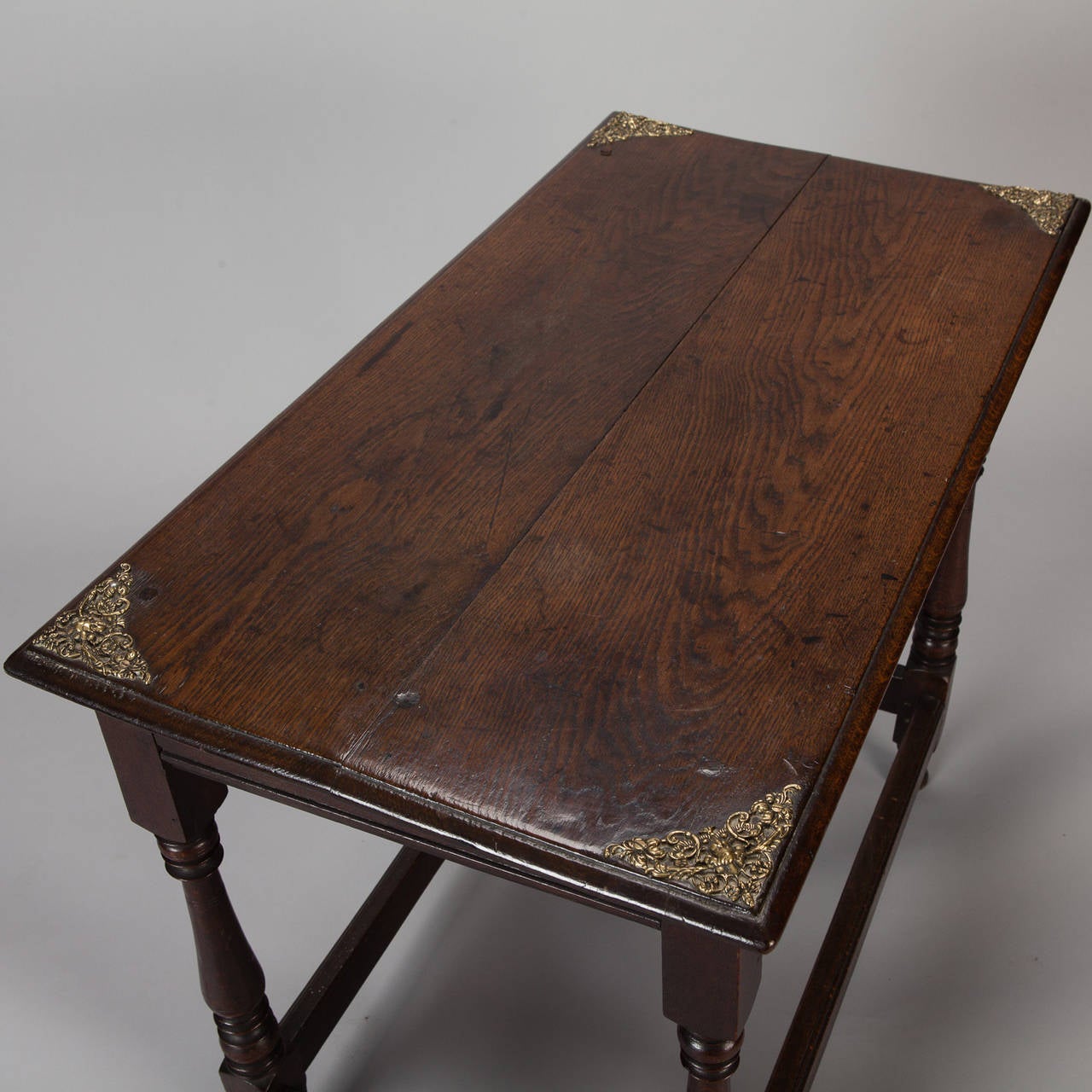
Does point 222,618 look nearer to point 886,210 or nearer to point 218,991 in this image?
point 218,991

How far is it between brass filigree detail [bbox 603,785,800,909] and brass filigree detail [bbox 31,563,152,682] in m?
0.62

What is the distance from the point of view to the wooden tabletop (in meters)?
1.65

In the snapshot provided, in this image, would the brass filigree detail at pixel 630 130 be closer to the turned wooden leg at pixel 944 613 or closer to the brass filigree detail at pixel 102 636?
the turned wooden leg at pixel 944 613

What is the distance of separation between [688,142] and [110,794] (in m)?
1.63

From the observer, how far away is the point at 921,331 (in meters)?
2.31

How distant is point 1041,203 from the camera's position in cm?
263

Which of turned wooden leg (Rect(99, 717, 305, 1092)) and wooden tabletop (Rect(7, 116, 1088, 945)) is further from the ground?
wooden tabletop (Rect(7, 116, 1088, 945))

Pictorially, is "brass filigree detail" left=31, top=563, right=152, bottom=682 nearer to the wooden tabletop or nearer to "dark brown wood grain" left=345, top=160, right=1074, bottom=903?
the wooden tabletop

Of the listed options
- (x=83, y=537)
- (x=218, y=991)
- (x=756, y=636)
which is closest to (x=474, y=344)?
(x=756, y=636)

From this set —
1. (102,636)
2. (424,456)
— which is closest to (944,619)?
(424,456)

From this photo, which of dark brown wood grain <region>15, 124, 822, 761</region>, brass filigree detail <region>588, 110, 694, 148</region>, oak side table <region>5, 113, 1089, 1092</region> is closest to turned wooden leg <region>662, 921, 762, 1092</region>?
oak side table <region>5, 113, 1089, 1092</region>

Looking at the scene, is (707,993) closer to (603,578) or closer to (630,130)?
(603,578)

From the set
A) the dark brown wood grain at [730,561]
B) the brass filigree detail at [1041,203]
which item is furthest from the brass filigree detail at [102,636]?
the brass filigree detail at [1041,203]

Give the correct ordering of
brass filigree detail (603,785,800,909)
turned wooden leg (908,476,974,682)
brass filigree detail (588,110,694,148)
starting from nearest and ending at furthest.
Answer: brass filigree detail (603,785,800,909) < turned wooden leg (908,476,974,682) < brass filigree detail (588,110,694,148)
